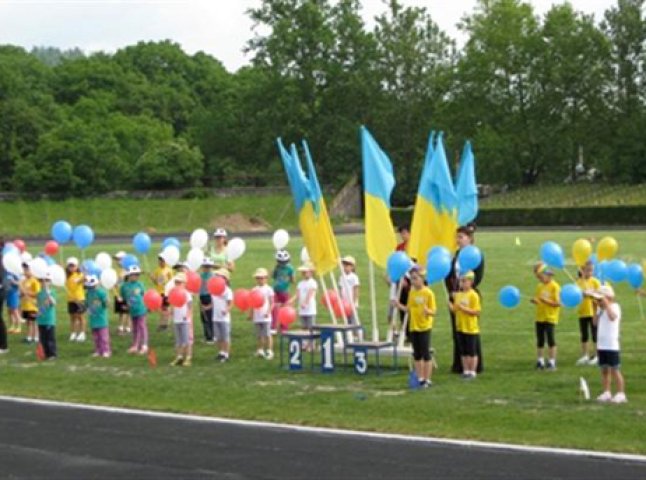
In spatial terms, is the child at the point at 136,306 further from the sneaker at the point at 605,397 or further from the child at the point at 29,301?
the sneaker at the point at 605,397

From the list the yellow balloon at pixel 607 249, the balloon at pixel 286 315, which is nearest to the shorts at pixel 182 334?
the balloon at pixel 286 315

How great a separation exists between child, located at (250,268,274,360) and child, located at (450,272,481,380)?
149 inches

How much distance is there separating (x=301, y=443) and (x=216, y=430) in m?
1.35

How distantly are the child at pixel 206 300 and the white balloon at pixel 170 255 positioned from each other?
3.82 feet

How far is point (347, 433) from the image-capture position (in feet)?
→ 41.3

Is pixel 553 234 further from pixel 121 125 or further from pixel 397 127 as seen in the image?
pixel 121 125

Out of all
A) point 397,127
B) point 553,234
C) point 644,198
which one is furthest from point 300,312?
point 397,127

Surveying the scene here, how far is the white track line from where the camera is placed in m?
11.1

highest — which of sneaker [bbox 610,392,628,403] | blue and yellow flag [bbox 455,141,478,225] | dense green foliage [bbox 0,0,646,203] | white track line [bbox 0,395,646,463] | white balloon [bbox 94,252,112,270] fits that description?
dense green foliage [bbox 0,0,646,203]

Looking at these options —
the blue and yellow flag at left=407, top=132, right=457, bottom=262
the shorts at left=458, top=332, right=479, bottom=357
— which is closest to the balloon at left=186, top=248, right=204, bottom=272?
the blue and yellow flag at left=407, top=132, right=457, bottom=262

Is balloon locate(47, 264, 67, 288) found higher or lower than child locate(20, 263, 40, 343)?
higher

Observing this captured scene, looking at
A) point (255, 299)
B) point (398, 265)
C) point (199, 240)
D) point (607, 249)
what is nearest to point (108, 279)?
point (199, 240)

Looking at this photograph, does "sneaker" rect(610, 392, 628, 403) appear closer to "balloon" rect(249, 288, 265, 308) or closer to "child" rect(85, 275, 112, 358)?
"balloon" rect(249, 288, 265, 308)

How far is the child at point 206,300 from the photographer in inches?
775
